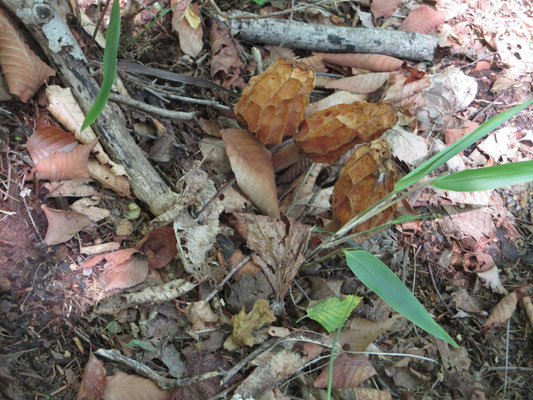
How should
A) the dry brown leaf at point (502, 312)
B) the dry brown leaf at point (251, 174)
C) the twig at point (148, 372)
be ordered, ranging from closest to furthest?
the twig at point (148, 372) < the dry brown leaf at point (251, 174) < the dry brown leaf at point (502, 312)

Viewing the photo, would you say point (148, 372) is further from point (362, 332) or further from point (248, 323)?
point (362, 332)

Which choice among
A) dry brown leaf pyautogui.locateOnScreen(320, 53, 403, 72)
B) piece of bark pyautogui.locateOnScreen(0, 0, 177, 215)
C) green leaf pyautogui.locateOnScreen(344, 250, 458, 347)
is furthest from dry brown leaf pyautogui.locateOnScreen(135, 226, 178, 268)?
dry brown leaf pyautogui.locateOnScreen(320, 53, 403, 72)

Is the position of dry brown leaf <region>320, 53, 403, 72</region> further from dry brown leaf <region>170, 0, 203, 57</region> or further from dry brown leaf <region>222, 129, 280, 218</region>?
dry brown leaf <region>222, 129, 280, 218</region>

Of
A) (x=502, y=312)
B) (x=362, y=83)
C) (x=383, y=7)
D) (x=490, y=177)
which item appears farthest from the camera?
(x=383, y=7)

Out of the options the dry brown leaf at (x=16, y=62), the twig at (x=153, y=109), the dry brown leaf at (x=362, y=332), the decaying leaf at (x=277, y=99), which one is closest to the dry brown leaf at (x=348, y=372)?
the dry brown leaf at (x=362, y=332)

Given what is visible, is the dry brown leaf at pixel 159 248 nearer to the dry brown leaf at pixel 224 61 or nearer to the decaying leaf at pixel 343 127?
the decaying leaf at pixel 343 127

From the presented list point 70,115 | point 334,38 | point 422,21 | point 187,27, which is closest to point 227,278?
point 70,115

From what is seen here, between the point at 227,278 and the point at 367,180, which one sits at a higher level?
the point at 367,180
